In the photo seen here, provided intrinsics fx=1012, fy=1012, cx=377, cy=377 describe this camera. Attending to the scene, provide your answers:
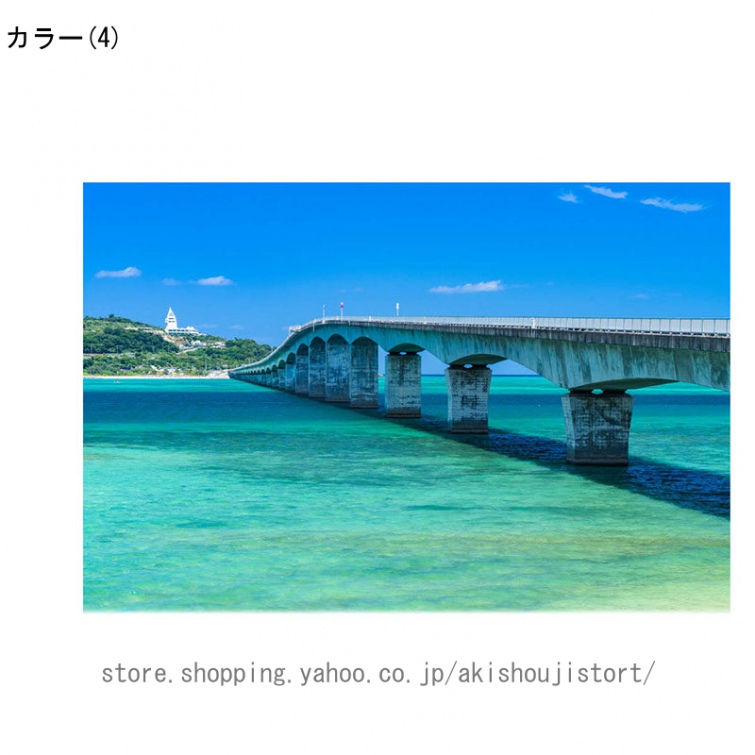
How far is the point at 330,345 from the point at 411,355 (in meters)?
30.3

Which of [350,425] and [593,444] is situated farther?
[350,425]

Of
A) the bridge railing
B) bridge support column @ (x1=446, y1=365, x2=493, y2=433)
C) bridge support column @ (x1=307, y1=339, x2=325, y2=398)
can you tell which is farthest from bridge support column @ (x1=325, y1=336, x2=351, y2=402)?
bridge support column @ (x1=446, y1=365, x2=493, y2=433)

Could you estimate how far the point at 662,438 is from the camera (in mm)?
61469

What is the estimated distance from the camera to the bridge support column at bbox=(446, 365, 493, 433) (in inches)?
2391

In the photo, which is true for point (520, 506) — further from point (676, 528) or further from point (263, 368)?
point (263, 368)

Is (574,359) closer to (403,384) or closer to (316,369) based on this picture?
(403,384)

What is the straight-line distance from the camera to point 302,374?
127 m

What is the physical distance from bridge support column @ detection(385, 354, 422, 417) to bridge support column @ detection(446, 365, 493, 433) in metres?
14.0

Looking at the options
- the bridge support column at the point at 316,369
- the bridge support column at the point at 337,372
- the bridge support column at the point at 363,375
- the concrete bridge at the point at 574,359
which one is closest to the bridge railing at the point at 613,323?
the concrete bridge at the point at 574,359

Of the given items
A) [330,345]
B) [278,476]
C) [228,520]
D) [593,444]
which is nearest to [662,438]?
[593,444]

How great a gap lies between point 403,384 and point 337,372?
28911mm

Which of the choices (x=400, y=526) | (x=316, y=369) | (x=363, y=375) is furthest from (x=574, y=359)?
(x=316, y=369)

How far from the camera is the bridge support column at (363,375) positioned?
295 ft

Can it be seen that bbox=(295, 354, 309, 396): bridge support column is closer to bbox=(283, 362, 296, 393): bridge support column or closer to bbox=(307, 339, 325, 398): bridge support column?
bbox=(283, 362, 296, 393): bridge support column
